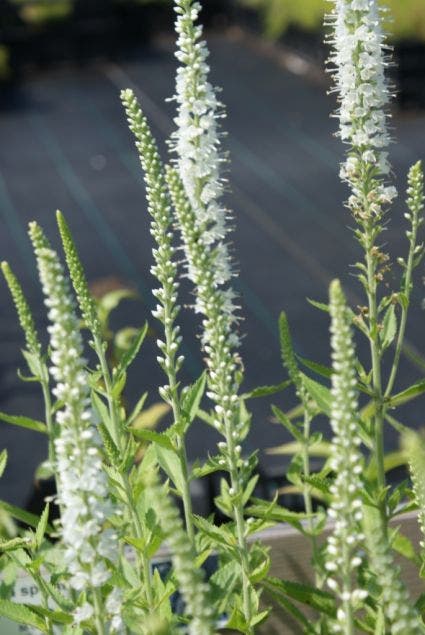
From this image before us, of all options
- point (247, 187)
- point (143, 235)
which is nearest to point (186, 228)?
point (143, 235)

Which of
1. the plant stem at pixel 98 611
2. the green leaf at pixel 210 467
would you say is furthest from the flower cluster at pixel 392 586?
the green leaf at pixel 210 467

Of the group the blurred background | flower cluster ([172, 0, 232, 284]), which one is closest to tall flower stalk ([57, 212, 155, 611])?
flower cluster ([172, 0, 232, 284])

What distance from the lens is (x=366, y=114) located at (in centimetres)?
315

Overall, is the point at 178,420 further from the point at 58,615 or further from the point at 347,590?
the point at 347,590

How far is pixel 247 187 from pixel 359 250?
10.3 feet

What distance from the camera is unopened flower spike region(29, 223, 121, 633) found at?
7.15 feet

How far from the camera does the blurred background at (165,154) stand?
32.8 ft

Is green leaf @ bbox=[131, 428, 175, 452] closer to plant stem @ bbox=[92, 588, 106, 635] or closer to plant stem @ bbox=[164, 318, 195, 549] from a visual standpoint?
plant stem @ bbox=[164, 318, 195, 549]

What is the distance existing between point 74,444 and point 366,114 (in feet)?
4.36

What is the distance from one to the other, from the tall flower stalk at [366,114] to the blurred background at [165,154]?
0.96 metres

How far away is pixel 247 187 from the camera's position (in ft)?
49.0

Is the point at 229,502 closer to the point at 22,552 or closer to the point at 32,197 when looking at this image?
the point at 22,552

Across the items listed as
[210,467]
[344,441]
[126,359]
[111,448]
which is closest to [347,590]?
[344,441]

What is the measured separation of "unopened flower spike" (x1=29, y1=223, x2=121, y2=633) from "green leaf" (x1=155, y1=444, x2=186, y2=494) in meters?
0.62
